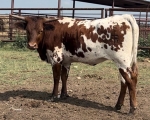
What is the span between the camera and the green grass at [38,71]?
8.18m

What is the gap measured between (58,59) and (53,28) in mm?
596

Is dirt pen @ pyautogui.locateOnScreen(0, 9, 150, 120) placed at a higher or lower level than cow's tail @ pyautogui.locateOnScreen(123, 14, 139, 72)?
lower

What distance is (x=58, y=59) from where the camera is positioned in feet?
20.2

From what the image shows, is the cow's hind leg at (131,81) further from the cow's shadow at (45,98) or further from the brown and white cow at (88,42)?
the cow's shadow at (45,98)

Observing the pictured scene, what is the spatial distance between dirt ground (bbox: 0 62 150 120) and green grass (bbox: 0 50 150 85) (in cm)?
38

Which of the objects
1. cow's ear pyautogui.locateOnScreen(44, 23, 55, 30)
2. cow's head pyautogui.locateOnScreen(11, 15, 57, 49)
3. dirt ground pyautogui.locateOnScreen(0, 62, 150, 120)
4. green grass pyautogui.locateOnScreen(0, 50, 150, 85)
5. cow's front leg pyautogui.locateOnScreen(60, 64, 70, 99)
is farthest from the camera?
green grass pyautogui.locateOnScreen(0, 50, 150, 85)

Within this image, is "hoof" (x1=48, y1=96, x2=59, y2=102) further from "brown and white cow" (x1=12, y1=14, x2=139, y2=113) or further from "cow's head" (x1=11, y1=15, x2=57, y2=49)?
"cow's head" (x1=11, y1=15, x2=57, y2=49)

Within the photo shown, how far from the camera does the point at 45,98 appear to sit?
254 inches

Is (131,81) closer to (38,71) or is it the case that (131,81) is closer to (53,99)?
(53,99)

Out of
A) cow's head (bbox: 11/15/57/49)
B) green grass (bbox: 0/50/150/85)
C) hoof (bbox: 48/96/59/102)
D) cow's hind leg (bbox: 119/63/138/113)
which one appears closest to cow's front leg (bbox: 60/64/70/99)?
hoof (bbox: 48/96/59/102)

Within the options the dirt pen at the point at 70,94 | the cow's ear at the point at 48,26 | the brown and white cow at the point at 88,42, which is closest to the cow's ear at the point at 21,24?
the brown and white cow at the point at 88,42

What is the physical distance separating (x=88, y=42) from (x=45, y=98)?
4.81 feet

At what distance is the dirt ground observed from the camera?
522cm

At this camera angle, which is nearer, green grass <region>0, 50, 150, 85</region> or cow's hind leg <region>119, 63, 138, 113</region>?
cow's hind leg <region>119, 63, 138, 113</region>
